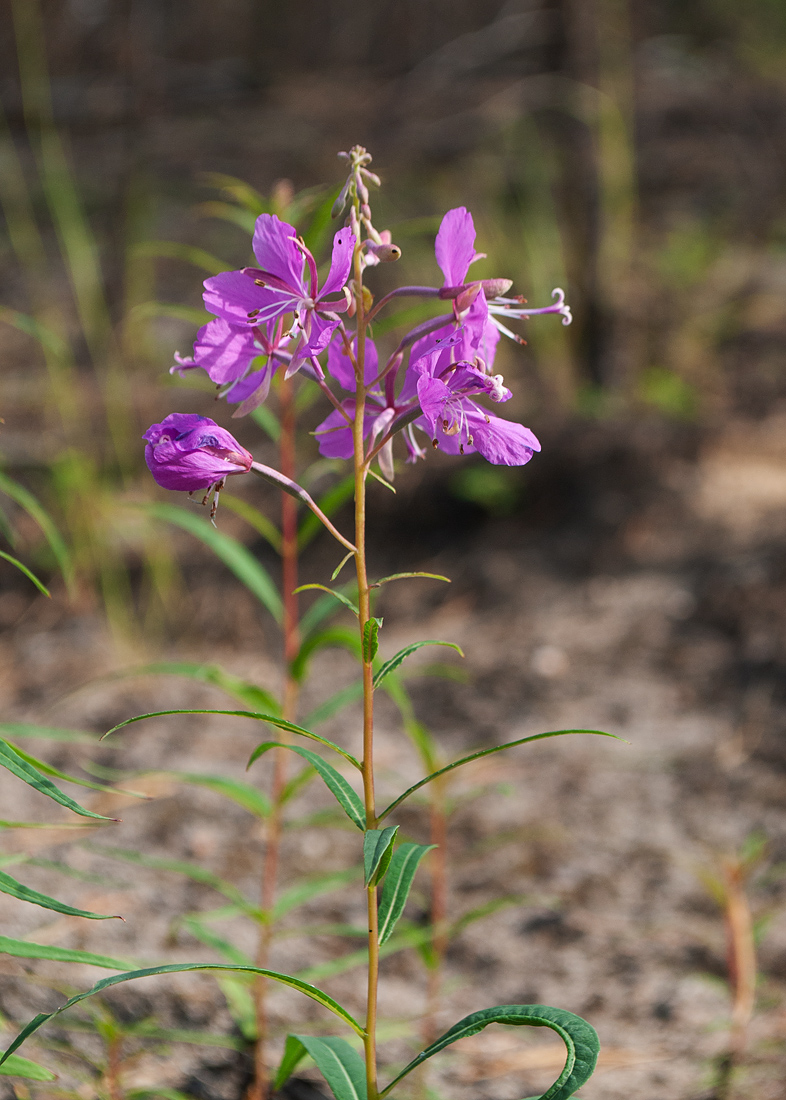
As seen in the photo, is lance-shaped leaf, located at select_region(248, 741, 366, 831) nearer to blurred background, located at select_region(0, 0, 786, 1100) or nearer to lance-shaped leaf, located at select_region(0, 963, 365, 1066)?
lance-shaped leaf, located at select_region(0, 963, 365, 1066)

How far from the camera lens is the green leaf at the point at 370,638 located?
0.68 meters

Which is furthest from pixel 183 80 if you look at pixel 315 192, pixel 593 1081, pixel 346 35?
pixel 593 1081

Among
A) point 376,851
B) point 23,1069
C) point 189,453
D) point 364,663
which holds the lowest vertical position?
point 23,1069

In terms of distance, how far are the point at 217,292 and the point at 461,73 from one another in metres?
4.25

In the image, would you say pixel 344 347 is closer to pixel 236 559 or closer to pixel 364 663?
pixel 364 663

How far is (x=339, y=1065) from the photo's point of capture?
0.77 m

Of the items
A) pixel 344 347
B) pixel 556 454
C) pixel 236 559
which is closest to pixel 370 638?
pixel 344 347

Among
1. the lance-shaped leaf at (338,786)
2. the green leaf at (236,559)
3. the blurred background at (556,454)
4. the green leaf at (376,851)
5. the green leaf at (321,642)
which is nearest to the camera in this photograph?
the green leaf at (376,851)

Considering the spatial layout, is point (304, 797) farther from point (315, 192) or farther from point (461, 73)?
point (461, 73)

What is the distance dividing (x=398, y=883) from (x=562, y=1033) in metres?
0.18

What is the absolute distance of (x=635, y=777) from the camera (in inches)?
79.1

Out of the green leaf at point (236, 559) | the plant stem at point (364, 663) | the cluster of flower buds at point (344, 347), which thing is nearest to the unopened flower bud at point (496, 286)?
the cluster of flower buds at point (344, 347)

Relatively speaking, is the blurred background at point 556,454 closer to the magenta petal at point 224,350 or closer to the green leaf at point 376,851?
the magenta petal at point 224,350

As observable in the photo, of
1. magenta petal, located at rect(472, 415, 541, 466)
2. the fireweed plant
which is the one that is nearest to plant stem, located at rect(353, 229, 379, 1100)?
the fireweed plant
